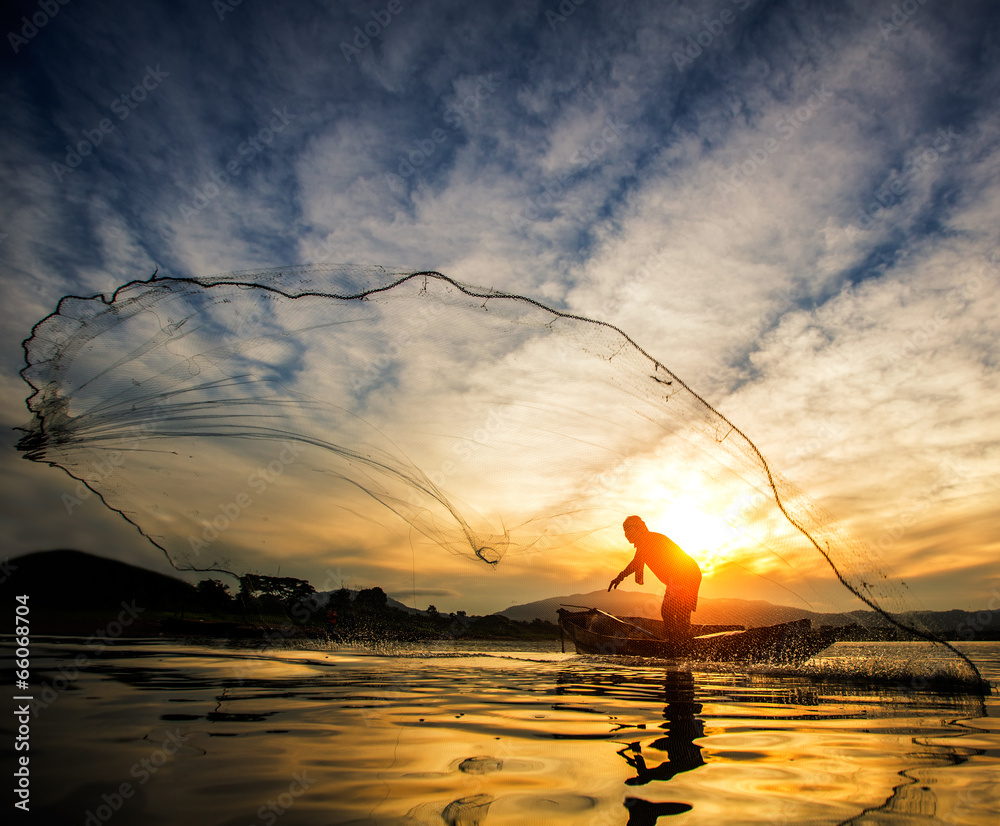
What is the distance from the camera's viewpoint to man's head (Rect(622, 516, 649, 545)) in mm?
14195

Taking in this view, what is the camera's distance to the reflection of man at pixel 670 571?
1410 centimetres

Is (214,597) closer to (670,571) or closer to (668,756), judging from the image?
(670,571)

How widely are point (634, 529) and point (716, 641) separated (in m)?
3.39

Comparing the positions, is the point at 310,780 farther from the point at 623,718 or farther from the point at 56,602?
the point at 56,602

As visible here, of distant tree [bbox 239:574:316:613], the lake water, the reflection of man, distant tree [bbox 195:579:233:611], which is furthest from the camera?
distant tree [bbox 195:579:233:611]

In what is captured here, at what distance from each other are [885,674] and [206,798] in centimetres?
1233

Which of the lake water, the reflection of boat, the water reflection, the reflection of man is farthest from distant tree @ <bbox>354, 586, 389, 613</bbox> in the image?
the water reflection

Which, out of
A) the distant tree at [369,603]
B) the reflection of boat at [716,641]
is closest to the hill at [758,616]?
the reflection of boat at [716,641]

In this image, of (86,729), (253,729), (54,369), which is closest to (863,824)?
(253,729)

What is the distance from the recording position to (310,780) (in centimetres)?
312

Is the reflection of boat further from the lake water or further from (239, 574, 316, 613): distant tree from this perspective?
(239, 574, 316, 613): distant tree

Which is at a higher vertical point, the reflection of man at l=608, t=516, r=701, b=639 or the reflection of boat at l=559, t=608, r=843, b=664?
the reflection of man at l=608, t=516, r=701, b=639

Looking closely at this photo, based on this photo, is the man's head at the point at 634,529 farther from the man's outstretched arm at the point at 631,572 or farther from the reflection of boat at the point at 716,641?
the reflection of boat at the point at 716,641

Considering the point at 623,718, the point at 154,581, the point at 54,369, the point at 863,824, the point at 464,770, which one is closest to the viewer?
the point at 863,824
